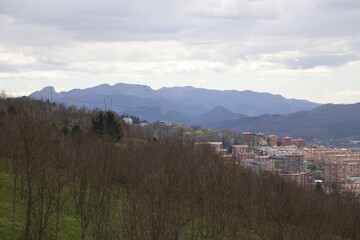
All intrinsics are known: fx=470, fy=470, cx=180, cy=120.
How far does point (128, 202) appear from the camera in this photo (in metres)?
21.8

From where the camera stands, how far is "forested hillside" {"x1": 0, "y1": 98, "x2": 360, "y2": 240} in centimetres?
1475

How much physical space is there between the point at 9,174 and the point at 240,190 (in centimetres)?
1402

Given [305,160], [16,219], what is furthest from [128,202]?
[305,160]

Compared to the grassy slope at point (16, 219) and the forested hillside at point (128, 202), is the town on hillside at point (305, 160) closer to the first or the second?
the forested hillside at point (128, 202)

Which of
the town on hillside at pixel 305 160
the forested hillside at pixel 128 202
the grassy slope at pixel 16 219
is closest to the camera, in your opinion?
the forested hillside at pixel 128 202

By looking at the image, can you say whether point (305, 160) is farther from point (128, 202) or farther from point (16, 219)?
point (16, 219)

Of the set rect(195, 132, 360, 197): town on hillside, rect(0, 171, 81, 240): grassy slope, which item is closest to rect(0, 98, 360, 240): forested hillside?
rect(0, 171, 81, 240): grassy slope

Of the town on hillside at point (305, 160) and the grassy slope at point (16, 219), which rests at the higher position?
the grassy slope at point (16, 219)

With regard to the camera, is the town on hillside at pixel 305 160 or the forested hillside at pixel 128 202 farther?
the town on hillside at pixel 305 160

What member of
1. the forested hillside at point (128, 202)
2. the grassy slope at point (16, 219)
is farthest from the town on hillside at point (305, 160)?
the grassy slope at point (16, 219)

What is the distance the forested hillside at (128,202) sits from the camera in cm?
1475

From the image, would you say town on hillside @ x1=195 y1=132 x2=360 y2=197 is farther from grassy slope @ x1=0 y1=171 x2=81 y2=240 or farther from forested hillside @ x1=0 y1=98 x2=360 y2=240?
A: grassy slope @ x1=0 y1=171 x2=81 y2=240

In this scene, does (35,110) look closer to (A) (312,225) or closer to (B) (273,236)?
(B) (273,236)

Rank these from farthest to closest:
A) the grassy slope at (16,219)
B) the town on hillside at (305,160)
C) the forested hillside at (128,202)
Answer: the town on hillside at (305,160) → the grassy slope at (16,219) → the forested hillside at (128,202)
